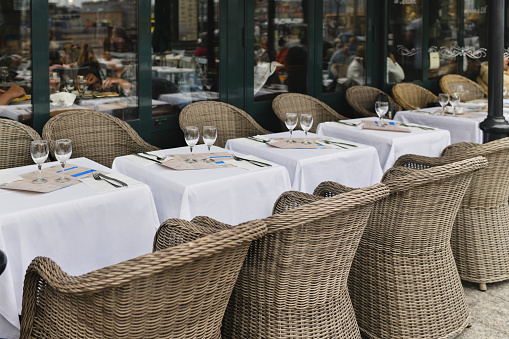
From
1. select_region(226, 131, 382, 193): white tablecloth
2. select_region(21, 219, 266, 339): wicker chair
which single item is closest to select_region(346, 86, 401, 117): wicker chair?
select_region(226, 131, 382, 193): white tablecloth

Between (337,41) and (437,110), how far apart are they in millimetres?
1396

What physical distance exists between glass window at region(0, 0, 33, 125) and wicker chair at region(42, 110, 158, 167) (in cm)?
29

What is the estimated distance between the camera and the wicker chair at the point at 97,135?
4055mm

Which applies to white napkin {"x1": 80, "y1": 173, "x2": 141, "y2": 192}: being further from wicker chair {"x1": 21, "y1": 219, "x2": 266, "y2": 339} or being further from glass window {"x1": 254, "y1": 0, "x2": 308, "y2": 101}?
glass window {"x1": 254, "y1": 0, "x2": 308, "y2": 101}

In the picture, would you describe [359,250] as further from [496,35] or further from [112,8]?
[112,8]

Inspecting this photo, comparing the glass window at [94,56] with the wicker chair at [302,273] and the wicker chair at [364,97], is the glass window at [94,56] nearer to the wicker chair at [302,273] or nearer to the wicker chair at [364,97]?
the wicker chair at [364,97]

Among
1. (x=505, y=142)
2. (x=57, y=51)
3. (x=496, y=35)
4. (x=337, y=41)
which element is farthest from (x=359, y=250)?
(x=337, y=41)

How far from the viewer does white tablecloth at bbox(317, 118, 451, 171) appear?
3975 mm

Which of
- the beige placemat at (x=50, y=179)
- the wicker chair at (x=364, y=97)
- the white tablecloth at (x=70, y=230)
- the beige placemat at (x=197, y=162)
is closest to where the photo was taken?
the white tablecloth at (x=70, y=230)

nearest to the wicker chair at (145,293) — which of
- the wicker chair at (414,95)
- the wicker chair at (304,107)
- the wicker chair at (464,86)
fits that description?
the wicker chair at (304,107)

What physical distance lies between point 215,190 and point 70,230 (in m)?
0.70

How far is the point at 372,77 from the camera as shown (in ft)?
21.6

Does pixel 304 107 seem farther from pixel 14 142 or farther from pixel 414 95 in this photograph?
pixel 14 142

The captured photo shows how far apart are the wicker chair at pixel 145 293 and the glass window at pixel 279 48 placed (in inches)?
144
